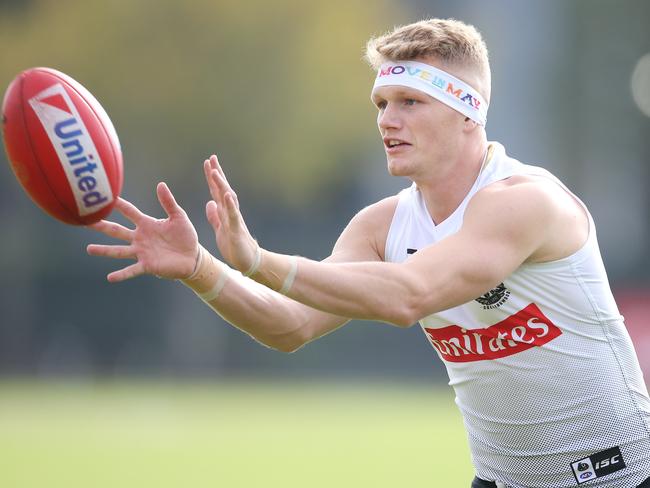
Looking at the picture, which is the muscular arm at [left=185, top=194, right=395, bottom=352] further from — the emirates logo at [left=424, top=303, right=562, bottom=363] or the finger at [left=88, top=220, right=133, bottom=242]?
the emirates logo at [left=424, top=303, right=562, bottom=363]

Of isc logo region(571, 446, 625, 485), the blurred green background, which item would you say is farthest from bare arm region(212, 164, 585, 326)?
the blurred green background

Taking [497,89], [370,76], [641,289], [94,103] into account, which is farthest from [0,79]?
[94,103]

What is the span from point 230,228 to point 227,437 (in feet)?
31.9

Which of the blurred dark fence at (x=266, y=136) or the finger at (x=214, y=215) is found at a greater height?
the blurred dark fence at (x=266, y=136)

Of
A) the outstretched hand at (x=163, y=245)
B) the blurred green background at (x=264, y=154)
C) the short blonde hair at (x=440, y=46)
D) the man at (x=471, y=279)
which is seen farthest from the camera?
the blurred green background at (x=264, y=154)

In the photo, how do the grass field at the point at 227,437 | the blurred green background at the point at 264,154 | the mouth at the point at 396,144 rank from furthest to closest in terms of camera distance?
the blurred green background at the point at 264,154 < the grass field at the point at 227,437 < the mouth at the point at 396,144

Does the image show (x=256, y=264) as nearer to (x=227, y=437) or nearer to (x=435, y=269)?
(x=435, y=269)

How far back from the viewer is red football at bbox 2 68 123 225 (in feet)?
16.1

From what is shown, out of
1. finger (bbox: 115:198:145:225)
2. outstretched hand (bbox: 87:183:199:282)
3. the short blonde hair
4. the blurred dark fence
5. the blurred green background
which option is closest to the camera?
outstretched hand (bbox: 87:183:199:282)

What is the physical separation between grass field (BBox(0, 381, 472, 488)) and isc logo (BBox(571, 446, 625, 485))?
5.84 m

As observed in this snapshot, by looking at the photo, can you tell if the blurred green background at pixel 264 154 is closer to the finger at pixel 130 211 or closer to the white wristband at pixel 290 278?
the finger at pixel 130 211

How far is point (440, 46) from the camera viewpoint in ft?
17.3

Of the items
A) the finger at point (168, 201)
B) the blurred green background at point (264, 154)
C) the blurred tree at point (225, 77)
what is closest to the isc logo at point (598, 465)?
the finger at point (168, 201)

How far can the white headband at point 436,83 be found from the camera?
5.20 m
